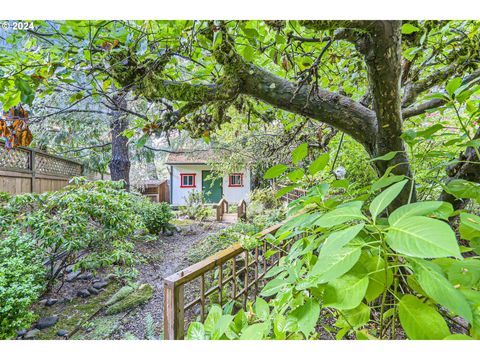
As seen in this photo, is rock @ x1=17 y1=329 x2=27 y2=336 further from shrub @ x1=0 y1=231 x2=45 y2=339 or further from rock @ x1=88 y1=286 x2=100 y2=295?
rock @ x1=88 y1=286 x2=100 y2=295

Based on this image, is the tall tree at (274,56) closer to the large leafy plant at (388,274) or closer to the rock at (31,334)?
the large leafy plant at (388,274)

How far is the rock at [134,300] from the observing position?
1.31m

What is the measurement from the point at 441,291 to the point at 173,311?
824 mm

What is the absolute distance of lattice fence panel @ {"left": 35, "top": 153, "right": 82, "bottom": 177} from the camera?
5.55 ft

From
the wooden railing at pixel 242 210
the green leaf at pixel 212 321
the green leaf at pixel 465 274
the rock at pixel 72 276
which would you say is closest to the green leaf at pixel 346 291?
the green leaf at pixel 465 274

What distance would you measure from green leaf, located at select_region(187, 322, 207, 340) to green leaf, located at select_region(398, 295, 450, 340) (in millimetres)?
322

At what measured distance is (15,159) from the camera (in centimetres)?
147

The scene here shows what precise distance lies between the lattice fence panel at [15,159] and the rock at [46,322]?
0.89 m

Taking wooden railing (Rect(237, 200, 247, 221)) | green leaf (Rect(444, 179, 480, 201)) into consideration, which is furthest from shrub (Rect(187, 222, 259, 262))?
green leaf (Rect(444, 179, 480, 201))

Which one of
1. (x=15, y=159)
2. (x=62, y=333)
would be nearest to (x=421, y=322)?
(x=62, y=333)

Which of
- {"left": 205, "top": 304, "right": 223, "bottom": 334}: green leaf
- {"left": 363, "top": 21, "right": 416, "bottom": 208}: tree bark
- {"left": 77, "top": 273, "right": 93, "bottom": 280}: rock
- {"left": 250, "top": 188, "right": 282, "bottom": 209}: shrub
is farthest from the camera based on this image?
{"left": 250, "top": 188, "right": 282, "bottom": 209}: shrub

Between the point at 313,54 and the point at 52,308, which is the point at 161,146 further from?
the point at 313,54

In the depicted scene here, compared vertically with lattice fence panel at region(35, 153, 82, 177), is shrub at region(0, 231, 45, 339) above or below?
below

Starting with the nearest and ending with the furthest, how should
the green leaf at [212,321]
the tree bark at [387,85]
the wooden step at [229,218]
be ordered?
the green leaf at [212,321], the tree bark at [387,85], the wooden step at [229,218]
